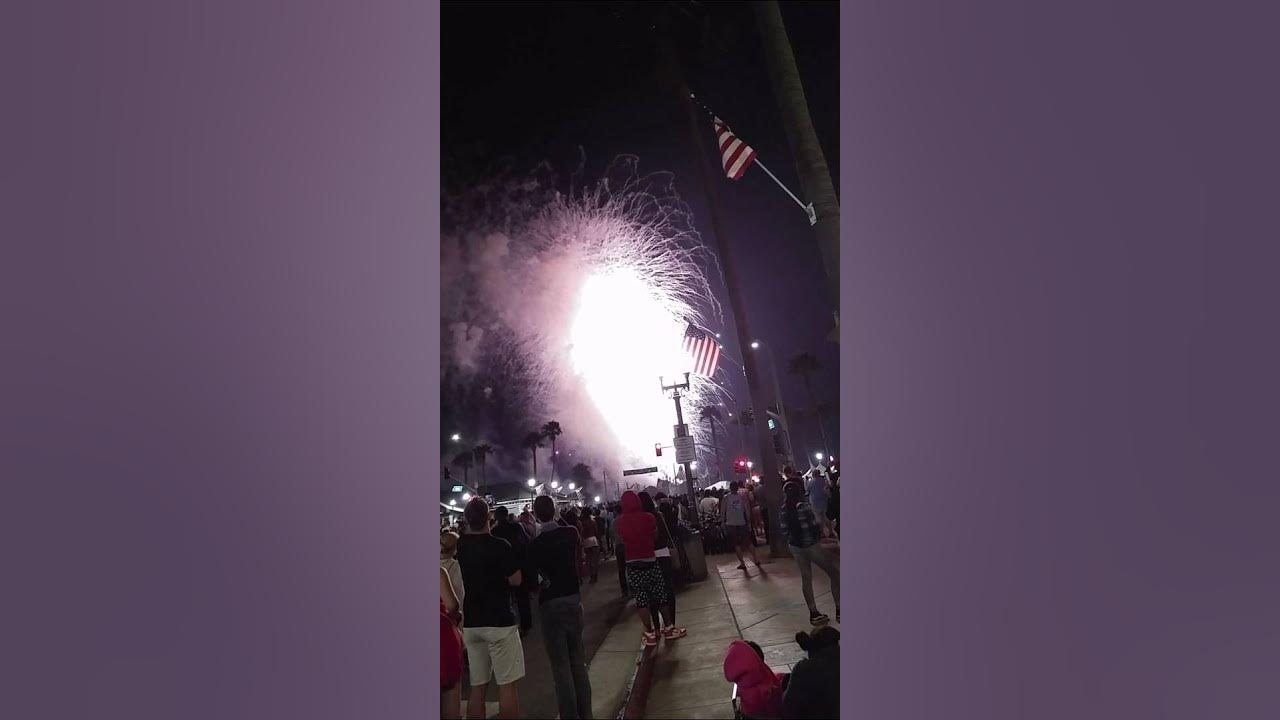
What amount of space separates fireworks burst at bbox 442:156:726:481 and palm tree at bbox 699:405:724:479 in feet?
0.27

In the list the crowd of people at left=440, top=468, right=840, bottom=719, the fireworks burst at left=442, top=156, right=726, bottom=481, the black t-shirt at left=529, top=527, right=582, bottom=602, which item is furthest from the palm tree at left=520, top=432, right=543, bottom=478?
the black t-shirt at left=529, top=527, right=582, bottom=602

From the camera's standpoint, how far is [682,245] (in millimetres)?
5184

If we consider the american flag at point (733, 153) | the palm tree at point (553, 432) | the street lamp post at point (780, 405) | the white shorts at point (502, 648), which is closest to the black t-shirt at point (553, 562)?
the white shorts at point (502, 648)

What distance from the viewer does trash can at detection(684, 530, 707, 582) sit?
501cm

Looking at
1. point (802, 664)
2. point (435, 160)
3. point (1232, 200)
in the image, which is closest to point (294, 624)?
point (435, 160)

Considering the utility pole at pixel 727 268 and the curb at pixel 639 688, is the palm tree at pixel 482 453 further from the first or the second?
the utility pole at pixel 727 268

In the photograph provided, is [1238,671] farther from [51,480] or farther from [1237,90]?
[51,480]

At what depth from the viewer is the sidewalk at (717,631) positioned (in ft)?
11.9

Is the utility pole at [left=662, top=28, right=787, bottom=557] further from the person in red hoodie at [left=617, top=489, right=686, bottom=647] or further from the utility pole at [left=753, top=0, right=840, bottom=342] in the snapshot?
the person in red hoodie at [left=617, top=489, right=686, bottom=647]

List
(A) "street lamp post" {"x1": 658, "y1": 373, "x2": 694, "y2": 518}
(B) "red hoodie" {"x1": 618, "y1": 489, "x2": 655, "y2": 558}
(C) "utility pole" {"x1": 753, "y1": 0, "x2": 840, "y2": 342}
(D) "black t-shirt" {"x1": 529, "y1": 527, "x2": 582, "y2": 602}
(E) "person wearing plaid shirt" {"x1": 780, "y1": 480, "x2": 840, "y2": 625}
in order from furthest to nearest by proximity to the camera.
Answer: (E) "person wearing plaid shirt" {"x1": 780, "y1": 480, "x2": 840, "y2": 625} → (A) "street lamp post" {"x1": 658, "y1": 373, "x2": 694, "y2": 518} → (B) "red hoodie" {"x1": 618, "y1": 489, "x2": 655, "y2": 558} → (D) "black t-shirt" {"x1": 529, "y1": 527, "x2": 582, "y2": 602} → (C) "utility pole" {"x1": 753, "y1": 0, "x2": 840, "y2": 342}

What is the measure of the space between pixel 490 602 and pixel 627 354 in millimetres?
2035

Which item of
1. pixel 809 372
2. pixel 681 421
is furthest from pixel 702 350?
pixel 809 372

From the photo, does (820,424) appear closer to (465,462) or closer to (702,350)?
(702,350)

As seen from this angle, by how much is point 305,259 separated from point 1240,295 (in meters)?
0.94
